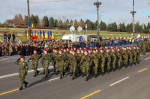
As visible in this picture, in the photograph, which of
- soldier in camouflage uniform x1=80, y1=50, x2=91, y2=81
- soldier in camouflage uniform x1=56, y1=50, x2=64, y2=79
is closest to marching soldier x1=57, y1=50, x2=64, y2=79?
soldier in camouflage uniform x1=56, y1=50, x2=64, y2=79

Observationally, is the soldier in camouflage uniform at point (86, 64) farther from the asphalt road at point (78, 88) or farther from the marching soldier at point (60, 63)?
the marching soldier at point (60, 63)

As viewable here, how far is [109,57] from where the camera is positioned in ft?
40.0

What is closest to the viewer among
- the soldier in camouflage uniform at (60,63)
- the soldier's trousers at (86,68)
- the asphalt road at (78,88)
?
the asphalt road at (78,88)

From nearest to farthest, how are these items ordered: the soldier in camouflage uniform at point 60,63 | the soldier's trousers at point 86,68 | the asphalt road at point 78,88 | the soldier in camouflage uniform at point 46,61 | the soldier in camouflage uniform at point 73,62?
the asphalt road at point 78,88, the soldier's trousers at point 86,68, the soldier in camouflage uniform at point 73,62, the soldier in camouflage uniform at point 60,63, the soldier in camouflage uniform at point 46,61

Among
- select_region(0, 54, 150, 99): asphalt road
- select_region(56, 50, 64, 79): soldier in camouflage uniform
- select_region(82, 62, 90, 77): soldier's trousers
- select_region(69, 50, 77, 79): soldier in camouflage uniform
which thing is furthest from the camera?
select_region(56, 50, 64, 79): soldier in camouflage uniform

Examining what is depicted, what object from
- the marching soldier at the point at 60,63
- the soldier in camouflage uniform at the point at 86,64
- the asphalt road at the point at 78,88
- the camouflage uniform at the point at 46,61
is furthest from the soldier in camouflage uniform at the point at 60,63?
the soldier in camouflage uniform at the point at 86,64

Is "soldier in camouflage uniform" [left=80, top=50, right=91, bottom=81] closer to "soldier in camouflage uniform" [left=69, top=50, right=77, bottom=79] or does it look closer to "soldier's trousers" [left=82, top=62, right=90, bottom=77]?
"soldier's trousers" [left=82, top=62, right=90, bottom=77]

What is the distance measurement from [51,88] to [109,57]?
5071mm

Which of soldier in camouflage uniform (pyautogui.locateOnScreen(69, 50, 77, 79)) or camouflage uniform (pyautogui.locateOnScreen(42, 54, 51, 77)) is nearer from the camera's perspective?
soldier in camouflage uniform (pyautogui.locateOnScreen(69, 50, 77, 79))

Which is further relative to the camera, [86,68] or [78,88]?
[86,68]

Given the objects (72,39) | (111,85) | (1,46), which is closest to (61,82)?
(111,85)

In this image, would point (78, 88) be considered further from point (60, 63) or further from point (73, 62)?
point (60, 63)

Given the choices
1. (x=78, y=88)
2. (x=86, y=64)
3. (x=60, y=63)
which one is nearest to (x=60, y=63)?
(x=60, y=63)

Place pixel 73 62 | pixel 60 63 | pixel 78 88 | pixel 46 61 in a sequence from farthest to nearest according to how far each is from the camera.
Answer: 1. pixel 46 61
2. pixel 60 63
3. pixel 73 62
4. pixel 78 88
